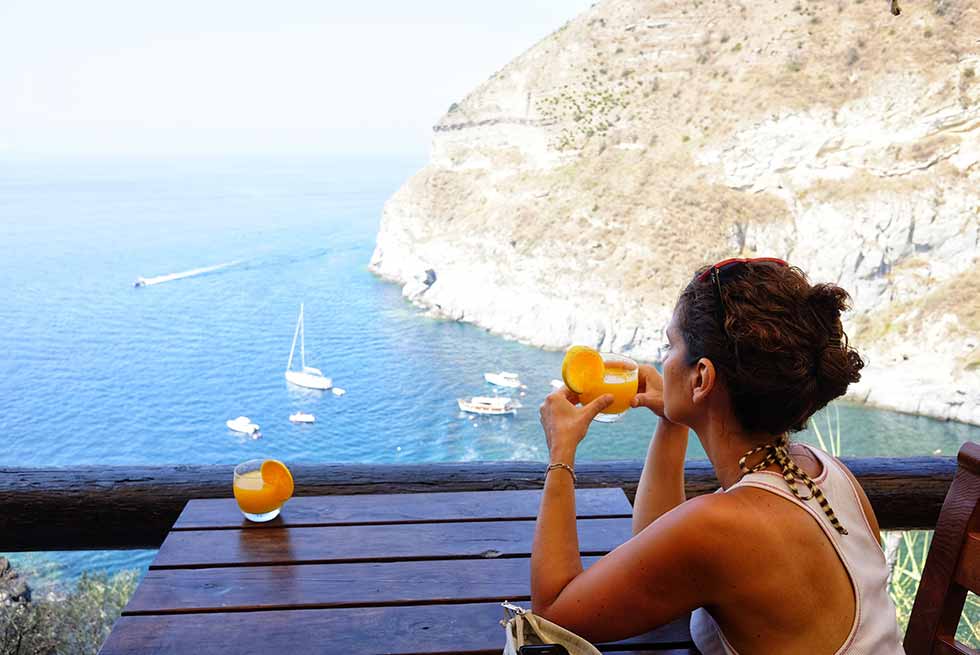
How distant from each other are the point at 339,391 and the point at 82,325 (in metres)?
17.0

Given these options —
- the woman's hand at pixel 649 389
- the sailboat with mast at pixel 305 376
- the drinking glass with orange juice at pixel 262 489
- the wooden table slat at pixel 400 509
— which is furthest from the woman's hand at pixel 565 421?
the sailboat with mast at pixel 305 376

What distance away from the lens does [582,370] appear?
1.29 metres

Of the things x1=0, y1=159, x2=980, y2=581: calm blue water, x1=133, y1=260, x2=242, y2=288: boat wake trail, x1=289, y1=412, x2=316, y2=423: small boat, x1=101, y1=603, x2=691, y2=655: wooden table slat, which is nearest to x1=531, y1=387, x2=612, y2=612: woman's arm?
x1=101, y1=603, x2=691, y2=655: wooden table slat

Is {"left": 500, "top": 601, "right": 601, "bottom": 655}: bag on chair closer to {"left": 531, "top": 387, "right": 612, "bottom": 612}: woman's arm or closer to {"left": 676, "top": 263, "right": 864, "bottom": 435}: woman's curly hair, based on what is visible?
{"left": 531, "top": 387, "right": 612, "bottom": 612}: woman's arm

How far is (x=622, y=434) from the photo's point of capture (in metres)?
34.2

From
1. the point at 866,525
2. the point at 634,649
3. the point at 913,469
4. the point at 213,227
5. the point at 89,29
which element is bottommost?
the point at 213,227

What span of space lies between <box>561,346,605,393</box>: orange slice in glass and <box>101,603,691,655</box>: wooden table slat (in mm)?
355

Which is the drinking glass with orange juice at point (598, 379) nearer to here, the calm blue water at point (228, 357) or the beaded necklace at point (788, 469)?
the beaded necklace at point (788, 469)

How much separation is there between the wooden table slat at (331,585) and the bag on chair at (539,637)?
23 centimetres

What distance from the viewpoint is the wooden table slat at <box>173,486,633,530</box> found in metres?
1.48

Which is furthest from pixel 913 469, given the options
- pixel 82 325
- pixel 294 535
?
pixel 82 325

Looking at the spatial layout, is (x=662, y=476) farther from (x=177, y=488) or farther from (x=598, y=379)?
(x=177, y=488)

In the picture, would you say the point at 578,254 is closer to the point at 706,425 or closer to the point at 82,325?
the point at 82,325

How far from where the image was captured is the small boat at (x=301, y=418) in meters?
37.7
